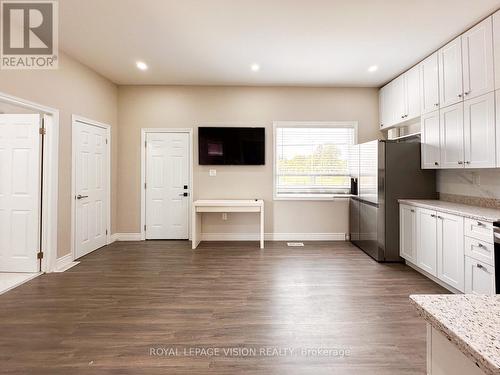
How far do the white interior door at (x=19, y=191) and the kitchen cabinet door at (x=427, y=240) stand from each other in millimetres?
4980

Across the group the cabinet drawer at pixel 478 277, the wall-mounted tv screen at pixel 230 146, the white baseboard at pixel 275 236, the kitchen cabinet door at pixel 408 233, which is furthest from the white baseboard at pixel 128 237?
the cabinet drawer at pixel 478 277

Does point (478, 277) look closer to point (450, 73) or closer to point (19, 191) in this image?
point (450, 73)

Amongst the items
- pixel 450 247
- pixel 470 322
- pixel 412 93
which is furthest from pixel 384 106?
pixel 470 322

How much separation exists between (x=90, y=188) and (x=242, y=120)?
9.74 ft

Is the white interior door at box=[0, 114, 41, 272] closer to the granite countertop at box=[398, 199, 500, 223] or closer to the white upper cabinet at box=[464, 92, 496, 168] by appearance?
the granite countertop at box=[398, 199, 500, 223]

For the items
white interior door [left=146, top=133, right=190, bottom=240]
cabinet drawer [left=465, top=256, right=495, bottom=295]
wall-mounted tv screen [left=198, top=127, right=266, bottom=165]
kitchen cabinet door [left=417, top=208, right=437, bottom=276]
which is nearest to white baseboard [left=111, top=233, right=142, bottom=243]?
white interior door [left=146, top=133, right=190, bottom=240]

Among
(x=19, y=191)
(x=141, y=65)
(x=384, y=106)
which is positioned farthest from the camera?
(x=384, y=106)

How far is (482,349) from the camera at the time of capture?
528mm

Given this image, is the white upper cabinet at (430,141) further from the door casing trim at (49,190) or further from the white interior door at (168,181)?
the door casing trim at (49,190)

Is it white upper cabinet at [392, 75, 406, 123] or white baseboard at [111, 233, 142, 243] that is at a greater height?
white upper cabinet at [392, 75, 406, 123]

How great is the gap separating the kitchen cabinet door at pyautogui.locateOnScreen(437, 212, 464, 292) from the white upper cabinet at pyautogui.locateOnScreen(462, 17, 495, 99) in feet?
4.65

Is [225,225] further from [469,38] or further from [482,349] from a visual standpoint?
[482,349]

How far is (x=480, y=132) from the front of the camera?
291 cm

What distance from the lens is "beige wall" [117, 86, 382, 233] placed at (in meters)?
5.27
